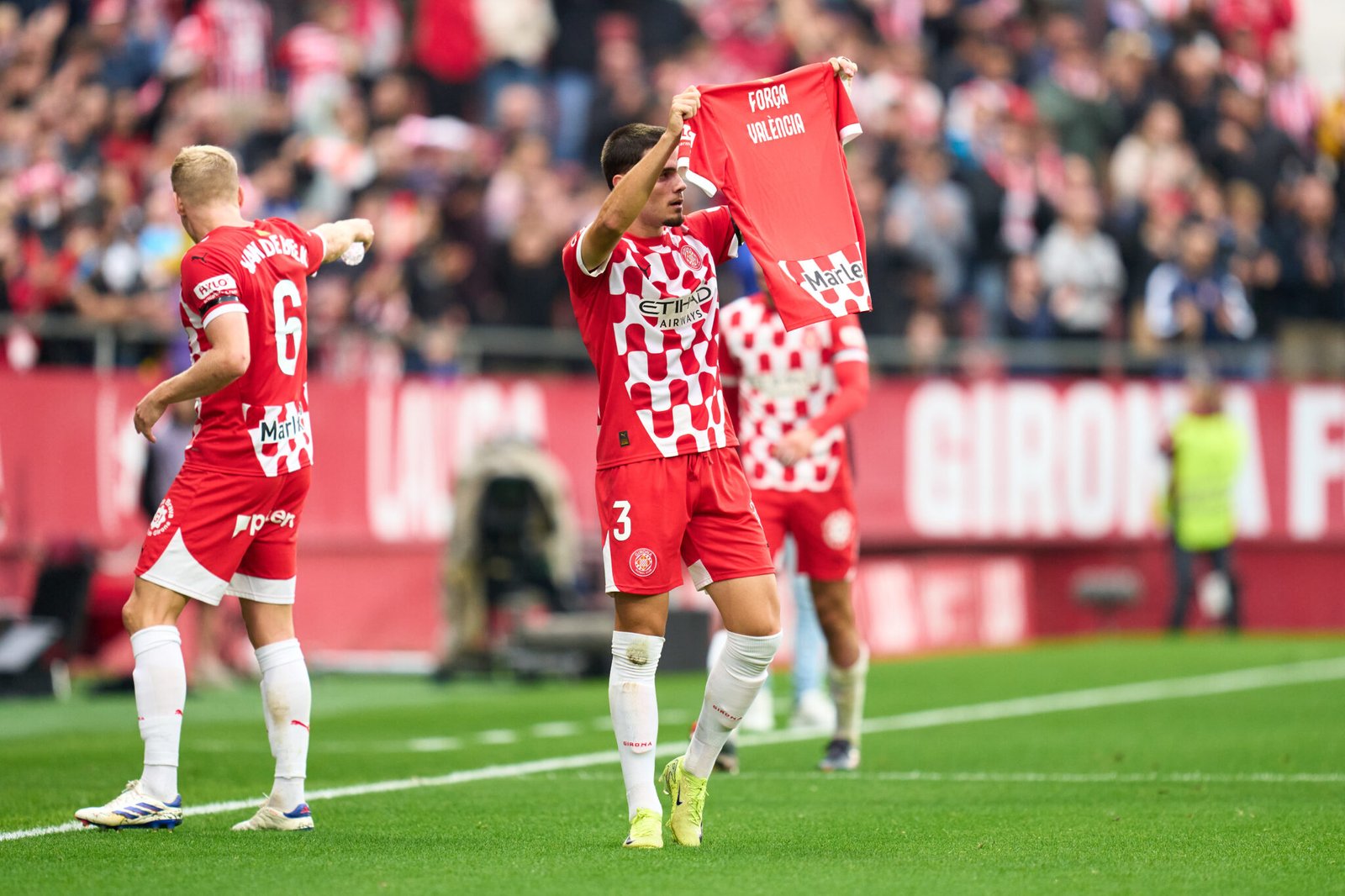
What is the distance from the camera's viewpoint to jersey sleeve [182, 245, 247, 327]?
744 centimetres

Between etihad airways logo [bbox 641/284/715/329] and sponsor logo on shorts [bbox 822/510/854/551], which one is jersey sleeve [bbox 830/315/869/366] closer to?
sponsor logo on shorts [bbox 822/510/854/551]

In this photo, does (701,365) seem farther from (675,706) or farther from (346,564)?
(346,564)

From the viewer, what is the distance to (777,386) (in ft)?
35.5

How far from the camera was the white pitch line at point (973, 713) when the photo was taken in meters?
9.13

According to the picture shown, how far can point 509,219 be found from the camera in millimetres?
19891

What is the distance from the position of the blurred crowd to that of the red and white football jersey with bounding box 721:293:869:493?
770 cm

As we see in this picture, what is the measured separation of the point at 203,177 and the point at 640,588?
86.8 inches

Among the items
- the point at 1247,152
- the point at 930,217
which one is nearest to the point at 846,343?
the point at 930,217

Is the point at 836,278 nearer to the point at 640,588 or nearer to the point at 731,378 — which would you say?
the point at 640,588

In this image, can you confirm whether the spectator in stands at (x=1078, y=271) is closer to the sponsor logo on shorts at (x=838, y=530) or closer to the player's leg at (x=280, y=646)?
the sponsor logo on shorts at (x=838, y=530)

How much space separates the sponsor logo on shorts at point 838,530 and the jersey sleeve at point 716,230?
9.94ft

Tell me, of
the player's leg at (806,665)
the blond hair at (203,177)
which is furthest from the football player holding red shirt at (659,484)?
the player's leg at (806,665)

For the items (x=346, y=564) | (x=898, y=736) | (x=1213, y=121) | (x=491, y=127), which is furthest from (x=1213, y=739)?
(x=1213, y=121)

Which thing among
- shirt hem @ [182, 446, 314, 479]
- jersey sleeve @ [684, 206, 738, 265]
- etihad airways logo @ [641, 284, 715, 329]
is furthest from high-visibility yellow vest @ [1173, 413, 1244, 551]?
shirt hem @ [182, 446, 314, 479]
